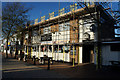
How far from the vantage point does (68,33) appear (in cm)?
1432

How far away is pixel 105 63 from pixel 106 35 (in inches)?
122

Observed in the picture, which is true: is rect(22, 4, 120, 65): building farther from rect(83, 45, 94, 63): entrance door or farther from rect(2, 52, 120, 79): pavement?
rect(2, 52, 120, 79): pavement

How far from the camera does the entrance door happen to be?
1267cm

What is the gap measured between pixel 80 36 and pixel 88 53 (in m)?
2.29

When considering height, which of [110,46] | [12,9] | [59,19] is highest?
[12,9]

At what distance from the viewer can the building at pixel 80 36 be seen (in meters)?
10.4

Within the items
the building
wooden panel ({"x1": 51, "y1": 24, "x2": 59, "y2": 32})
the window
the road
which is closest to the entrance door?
the building

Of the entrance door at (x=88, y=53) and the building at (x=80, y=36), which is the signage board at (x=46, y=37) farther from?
the entrance door at (x=88, y=53)

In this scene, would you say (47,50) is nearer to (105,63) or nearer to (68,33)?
(68,33)

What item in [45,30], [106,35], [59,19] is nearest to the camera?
[106,35]

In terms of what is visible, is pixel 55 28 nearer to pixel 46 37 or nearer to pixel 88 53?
pixel 46 37

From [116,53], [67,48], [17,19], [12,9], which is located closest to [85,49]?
[67,48]

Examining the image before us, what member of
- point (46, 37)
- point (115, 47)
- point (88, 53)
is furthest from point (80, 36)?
point (46, 37)

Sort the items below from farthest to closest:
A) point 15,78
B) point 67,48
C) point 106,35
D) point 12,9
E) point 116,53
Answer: point 12,9 < point 67,48 < point 106,35 < point 116,53 < point 15,78
